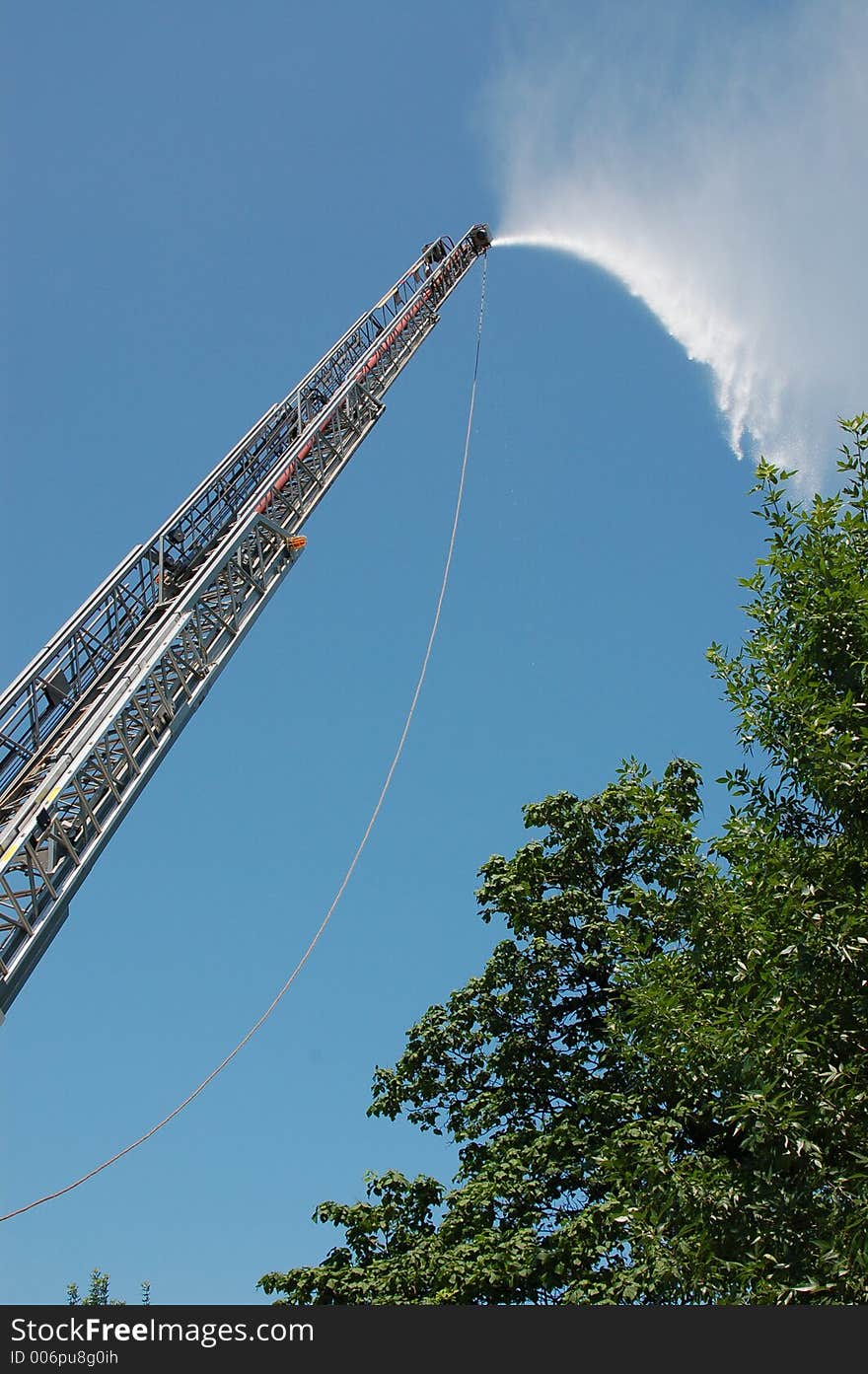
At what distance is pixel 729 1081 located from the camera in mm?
12664

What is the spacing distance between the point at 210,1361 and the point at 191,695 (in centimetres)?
1069

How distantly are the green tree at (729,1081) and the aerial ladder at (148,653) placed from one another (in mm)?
7860

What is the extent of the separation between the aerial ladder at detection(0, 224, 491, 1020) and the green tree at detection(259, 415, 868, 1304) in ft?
25.8

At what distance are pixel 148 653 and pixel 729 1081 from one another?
428 inches

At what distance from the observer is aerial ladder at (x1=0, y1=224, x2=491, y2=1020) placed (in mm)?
14539

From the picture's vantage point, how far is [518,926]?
69.6ft

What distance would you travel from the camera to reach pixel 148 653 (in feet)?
56.7

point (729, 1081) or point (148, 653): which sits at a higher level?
point (148, 653)

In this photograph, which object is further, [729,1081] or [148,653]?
[148,653]

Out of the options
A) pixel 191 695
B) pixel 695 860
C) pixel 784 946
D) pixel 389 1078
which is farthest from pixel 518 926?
pixel 784 946

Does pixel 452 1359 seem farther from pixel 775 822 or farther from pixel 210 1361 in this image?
pixel 775 822

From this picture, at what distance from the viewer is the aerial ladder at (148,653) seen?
47.7 ft

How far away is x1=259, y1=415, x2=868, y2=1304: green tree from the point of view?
1034cm

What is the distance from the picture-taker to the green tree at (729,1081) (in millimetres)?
10336
